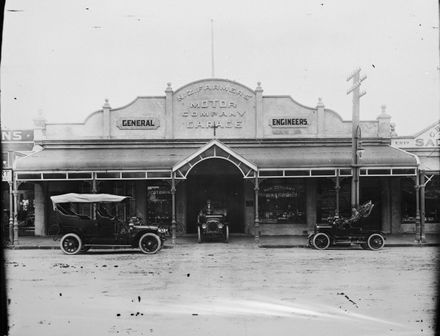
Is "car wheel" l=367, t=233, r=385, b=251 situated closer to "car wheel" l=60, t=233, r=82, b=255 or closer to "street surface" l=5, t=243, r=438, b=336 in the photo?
"street surface" l=5, t=243, r=438, b=336

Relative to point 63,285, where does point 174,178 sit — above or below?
above

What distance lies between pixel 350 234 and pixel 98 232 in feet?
26.3

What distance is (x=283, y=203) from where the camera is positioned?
2214 centimetres

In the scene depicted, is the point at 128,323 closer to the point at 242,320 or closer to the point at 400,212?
the point at 242,320

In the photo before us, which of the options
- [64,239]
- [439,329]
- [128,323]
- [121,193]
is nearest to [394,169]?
[121,193]

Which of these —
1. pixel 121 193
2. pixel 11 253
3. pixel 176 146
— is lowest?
pixel 11 253

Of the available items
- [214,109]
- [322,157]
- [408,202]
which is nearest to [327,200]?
[322,157]

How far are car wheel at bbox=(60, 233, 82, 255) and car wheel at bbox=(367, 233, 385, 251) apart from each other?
9.20 metres

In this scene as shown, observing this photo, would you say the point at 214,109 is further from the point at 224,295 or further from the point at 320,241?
the point at 224,295

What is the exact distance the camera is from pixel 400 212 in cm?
2166

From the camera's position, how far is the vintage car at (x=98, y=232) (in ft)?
52.6

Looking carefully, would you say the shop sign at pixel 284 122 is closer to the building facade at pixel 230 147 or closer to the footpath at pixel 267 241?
the building facade at pixel 230 147

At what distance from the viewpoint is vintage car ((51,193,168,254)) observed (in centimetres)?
1603

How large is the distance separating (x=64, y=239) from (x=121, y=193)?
499 cm
